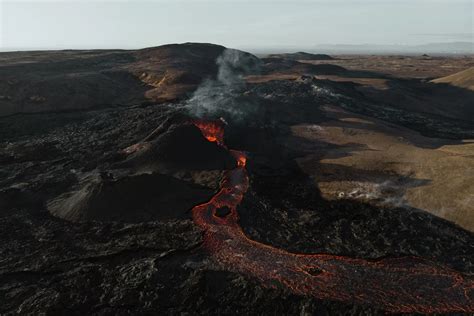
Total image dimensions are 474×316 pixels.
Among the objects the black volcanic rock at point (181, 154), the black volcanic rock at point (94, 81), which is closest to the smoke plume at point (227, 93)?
the black volcanic rock at point (94, 81)

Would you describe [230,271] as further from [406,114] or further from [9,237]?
[406,114]

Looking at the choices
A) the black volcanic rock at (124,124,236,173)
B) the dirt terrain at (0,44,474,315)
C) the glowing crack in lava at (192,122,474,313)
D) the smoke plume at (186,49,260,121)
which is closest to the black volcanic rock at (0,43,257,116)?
the smoke plume at (186,49,260,121)

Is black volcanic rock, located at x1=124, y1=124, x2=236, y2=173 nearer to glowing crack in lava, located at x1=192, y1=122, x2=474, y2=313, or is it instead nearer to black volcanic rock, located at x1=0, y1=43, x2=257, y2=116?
glowing crack in lava, located at x1=192, y1=122, x2=474, y2=313

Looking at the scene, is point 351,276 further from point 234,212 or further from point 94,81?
point 94,81

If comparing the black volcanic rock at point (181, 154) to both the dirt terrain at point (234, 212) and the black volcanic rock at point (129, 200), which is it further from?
the black volcanic rock at point (129, 200)

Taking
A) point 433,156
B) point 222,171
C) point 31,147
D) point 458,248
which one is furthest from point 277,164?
point 31,147

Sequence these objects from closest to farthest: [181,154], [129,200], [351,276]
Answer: [351,276] → [129,200] → [181,154]

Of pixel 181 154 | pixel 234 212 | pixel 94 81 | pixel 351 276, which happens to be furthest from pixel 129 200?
pixel 94 81
